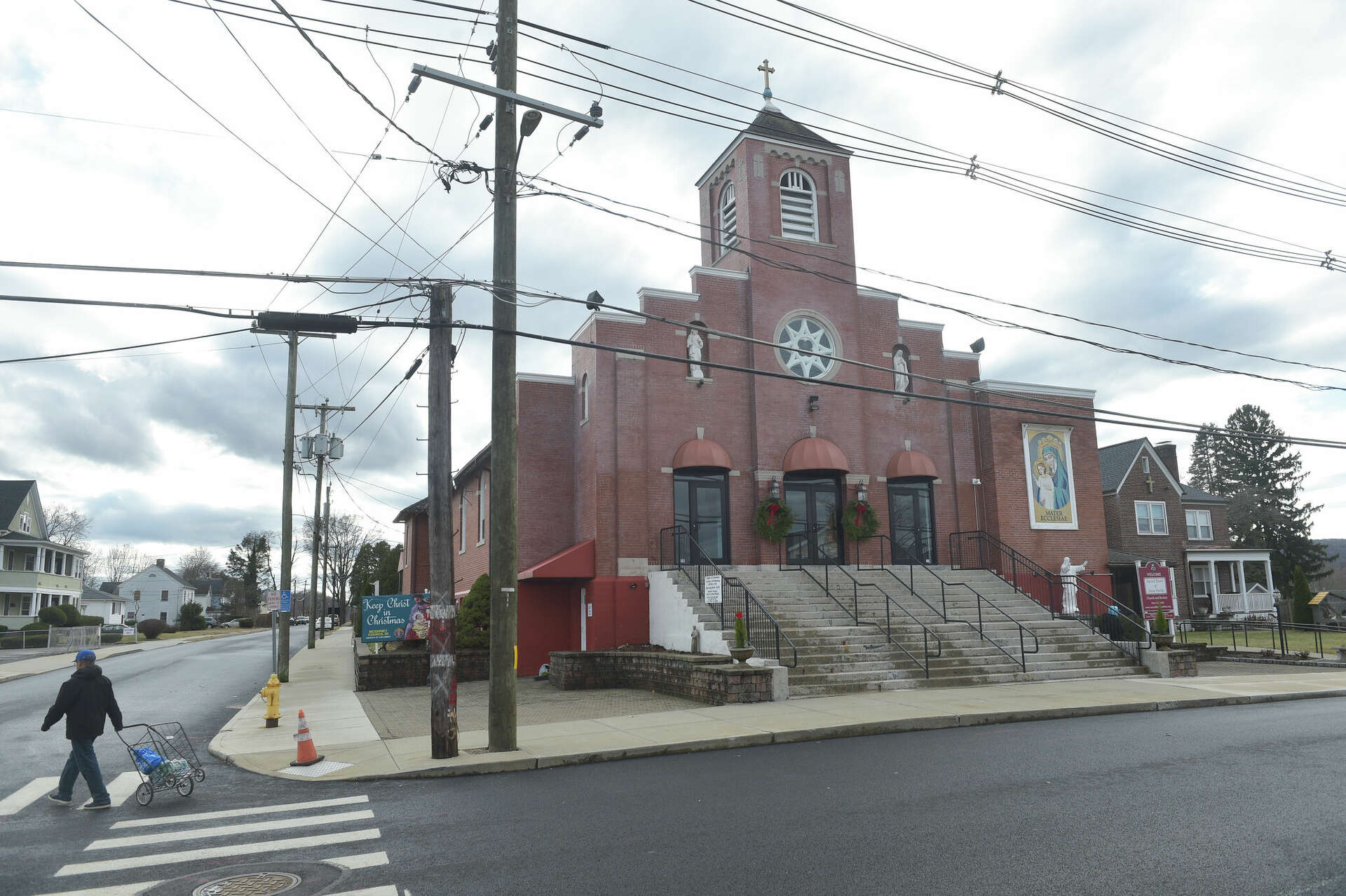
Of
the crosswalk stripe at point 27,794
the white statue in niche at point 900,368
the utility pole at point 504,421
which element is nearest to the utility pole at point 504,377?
the utility pole at point 504,421

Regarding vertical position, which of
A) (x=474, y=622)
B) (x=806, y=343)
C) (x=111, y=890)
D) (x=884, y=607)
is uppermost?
(x=806, y=343)

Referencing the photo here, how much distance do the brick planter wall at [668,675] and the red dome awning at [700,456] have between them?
5.22 metres

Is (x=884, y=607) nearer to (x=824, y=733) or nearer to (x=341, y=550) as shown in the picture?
(x=824, y=733)

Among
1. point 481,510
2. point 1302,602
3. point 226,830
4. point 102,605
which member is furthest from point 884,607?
point 102,605

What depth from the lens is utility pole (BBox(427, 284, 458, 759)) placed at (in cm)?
1113

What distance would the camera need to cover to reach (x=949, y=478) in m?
26.1

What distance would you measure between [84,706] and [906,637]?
14923mm

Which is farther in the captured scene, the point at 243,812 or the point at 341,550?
the point at 341,550

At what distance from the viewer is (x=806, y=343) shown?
25.3 metres

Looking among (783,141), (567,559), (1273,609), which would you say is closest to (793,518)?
(567,559)

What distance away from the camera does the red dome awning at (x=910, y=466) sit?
25.0 metres

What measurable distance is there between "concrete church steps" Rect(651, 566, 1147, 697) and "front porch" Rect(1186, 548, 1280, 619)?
78.0 feet

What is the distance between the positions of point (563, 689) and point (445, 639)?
8.42 m

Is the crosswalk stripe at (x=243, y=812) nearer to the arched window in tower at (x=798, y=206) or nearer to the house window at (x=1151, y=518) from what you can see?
the arched window in tower at (x=798, y=206)
